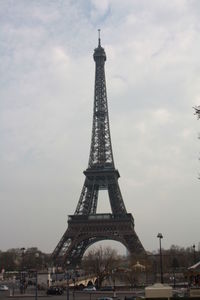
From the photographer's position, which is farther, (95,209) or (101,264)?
(95,209)

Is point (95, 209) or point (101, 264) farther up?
point (95, 209)

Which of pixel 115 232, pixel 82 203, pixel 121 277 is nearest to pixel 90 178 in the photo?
pixel 82 203

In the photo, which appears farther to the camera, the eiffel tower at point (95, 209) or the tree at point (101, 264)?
the eiffel tower at point (95, 209)

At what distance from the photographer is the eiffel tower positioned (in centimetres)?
10238

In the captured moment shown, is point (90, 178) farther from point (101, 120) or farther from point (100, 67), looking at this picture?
point (100, 67)

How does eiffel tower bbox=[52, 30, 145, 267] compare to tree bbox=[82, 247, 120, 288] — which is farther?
eiffel tower bbox=[52, 30, 145, 267]

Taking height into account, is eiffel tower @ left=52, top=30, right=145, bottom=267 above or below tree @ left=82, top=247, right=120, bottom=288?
above

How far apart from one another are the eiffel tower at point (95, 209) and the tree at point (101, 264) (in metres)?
3.40

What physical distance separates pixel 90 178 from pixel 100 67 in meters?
28.4

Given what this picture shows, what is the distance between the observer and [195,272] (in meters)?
24.9

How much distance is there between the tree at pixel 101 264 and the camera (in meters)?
88.2

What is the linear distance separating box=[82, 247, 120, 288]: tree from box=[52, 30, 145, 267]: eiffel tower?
3.40 meters

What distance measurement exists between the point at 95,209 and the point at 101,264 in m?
20.6

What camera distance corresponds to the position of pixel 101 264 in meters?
94.8
